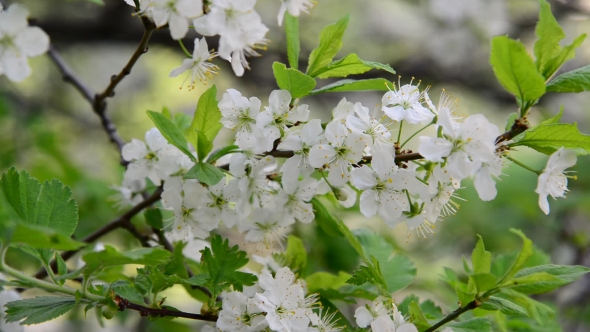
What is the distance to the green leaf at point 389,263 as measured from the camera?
51.1 inches

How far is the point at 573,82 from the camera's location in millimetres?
994

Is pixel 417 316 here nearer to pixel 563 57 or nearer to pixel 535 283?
pixel 535 283

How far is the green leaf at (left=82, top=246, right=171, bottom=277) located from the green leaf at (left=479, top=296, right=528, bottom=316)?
560 millimetres

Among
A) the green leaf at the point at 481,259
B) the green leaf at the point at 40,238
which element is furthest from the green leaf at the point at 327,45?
the green leaf at the point at 40,238

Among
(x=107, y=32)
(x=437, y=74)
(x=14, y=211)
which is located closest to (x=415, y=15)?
(x=437, y=74)

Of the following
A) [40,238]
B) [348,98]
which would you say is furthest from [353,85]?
[348,98]

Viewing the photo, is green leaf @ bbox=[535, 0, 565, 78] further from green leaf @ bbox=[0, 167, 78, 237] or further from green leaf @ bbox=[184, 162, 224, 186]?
green leaf @ bbox=[0, 167, 78, 237]

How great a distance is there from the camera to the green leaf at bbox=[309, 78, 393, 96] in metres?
1.06

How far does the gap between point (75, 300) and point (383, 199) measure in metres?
0.57

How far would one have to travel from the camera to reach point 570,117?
13.7 feet

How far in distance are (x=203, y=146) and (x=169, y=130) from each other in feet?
0.22

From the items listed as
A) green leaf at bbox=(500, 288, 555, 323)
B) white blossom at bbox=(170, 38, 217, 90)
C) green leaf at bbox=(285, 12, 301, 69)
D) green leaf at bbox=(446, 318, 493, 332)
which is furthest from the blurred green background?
white blossom at bbox=(170, 38, 217, 90)

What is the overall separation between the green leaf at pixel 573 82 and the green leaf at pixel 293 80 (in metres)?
0.42

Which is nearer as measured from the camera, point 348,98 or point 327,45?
point 327,45
